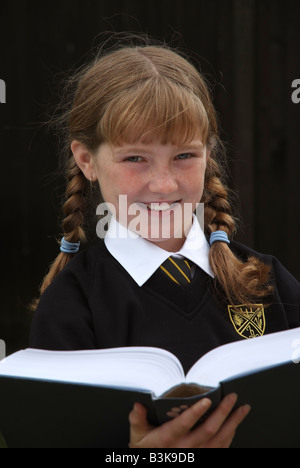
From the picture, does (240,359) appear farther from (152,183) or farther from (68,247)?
(68,247)

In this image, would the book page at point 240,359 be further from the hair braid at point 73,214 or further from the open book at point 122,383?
the hair braid at point 73,214

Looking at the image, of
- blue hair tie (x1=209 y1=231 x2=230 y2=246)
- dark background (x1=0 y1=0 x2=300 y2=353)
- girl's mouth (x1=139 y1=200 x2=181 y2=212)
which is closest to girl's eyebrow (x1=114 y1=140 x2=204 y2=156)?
girl's mouth (x1=139 y1=200 x2=181 y2=212)

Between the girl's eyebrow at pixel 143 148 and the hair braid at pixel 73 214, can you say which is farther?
the hair braid at pixel 73 214

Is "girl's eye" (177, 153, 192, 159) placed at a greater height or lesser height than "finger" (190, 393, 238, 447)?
greater

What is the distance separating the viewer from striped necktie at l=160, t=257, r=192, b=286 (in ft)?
4.65

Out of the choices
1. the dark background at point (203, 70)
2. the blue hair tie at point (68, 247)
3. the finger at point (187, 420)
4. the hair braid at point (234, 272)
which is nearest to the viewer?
the finger at point (187, 420)

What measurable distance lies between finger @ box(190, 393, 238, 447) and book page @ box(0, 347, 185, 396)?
0.28ft

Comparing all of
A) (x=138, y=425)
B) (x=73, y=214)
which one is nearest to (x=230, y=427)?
(x=138, y=425)

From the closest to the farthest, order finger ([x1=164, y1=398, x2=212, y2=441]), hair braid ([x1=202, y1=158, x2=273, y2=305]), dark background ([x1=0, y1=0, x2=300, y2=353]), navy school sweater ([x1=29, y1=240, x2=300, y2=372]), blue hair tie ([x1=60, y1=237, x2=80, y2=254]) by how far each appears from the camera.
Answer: finger ([x1=164, y1=398, x2=212, y2=441]), navy school sweater ([x1=29, y1=240, x2=300, y2=372]), hair braid ([x1=202, y1=158, x2=273, y2=305]), blue hair tie ([x1=60, y1=237, x2=80, y2=254]), dark background ([x1=0, y1=0, x2=300, y2=353])

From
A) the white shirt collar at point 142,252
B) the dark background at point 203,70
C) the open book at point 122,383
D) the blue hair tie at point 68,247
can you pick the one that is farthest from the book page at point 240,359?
the dark background at point 203,70

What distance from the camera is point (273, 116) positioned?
3295 mm

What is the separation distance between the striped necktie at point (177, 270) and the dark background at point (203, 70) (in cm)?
179

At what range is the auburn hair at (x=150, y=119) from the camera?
1.35 meters

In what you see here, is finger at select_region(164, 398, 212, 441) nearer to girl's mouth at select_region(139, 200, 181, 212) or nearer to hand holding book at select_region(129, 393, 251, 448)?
hand holding book at select_region(129, 393, 251, 448)
